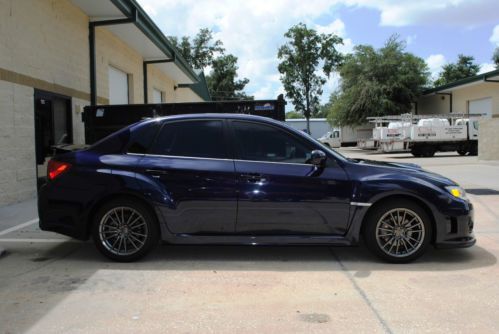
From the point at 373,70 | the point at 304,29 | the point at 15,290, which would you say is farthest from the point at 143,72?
the point at 304,29

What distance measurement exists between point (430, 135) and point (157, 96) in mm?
16288

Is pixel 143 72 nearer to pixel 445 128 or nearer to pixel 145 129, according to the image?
pixel 145 129

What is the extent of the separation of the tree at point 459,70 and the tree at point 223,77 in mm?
29110

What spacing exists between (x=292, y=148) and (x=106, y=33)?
10680mm

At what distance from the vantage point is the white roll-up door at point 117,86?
1543cm

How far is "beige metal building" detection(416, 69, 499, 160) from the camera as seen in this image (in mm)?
22562

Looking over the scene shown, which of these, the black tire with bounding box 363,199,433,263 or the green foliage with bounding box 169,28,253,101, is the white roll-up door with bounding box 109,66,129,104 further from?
the green foliage with bounding box 169,28,253,101

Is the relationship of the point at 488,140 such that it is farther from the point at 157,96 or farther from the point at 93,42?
the point at 93,42

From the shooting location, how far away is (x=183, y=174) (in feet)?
17.9

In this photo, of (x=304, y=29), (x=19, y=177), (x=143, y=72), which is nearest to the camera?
(x=19, y=177)

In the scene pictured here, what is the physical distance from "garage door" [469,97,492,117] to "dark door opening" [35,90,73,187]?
1151 inches

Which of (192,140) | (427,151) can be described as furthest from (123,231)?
(427,151)

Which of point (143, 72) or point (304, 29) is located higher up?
point (304, 29)

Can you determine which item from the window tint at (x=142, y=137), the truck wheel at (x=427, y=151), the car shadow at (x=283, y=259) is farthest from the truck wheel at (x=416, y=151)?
the window tint at (x=142, y=137)
